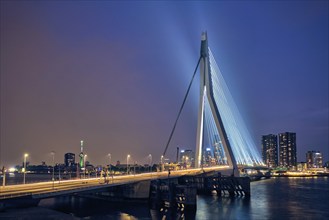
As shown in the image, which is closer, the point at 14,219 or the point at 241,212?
the point at 14,219

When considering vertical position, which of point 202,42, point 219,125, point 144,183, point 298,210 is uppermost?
point 202,42

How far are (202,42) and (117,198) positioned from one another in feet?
111

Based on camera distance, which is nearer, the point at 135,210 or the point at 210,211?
the point at 135,210

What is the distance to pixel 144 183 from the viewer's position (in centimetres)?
4812

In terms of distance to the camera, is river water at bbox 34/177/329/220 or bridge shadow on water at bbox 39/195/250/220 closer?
bridge shadow on water at bbox 39/195/250/220

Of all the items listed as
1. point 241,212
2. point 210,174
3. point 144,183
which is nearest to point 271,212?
point 241,212

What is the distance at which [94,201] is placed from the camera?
48.8 meters

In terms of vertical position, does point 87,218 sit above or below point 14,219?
below

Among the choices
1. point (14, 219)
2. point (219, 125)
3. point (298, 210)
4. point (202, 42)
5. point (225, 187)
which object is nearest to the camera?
point (14, 219)

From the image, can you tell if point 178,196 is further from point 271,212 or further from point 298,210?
point 298,210

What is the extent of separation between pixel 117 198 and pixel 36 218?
23027 mm

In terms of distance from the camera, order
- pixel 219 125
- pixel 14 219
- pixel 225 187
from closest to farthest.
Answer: pixel 14 219 → pixel 219 125 → pixel 225 187

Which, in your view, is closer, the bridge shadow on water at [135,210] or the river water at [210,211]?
the bridge shadow on water at [135,210]

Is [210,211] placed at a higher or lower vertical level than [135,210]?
lower
